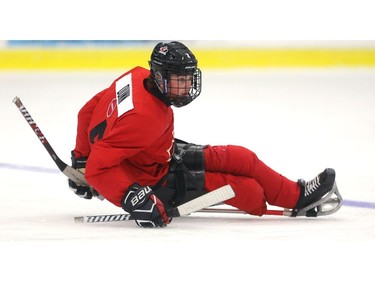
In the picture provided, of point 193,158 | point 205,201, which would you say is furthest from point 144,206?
point 193,158

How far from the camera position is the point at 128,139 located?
448 centimetres

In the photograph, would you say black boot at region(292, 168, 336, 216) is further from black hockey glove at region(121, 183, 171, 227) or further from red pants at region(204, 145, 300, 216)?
black hockey glove at region(121, 183, 171, 227)

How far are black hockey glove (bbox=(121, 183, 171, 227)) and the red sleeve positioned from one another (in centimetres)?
57

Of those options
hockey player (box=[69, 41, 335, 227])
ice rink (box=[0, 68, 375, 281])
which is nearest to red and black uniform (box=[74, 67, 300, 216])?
hockey player (box=[69, 41, 335, 227])

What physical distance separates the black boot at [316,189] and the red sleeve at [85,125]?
1004 mm

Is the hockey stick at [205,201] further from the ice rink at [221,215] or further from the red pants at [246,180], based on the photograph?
the red pants at [246,180]

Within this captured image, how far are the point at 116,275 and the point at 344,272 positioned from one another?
78 cm

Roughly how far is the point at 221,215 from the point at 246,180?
0.99 feet

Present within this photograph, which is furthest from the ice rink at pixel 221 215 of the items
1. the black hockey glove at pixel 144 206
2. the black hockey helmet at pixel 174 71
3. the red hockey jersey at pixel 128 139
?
the black hockey helmet at pixel 174 71

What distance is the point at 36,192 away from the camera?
218 inches

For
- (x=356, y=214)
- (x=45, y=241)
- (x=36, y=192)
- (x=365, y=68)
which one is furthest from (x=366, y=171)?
(x=365, y=68)

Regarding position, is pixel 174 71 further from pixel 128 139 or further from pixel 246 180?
pixel 246 180

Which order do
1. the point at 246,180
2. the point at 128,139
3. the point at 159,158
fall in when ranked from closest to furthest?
the point at 128,139 → the point at 159,158 → the point at 246,180

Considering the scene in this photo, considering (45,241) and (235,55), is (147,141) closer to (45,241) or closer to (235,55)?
(45,241)
